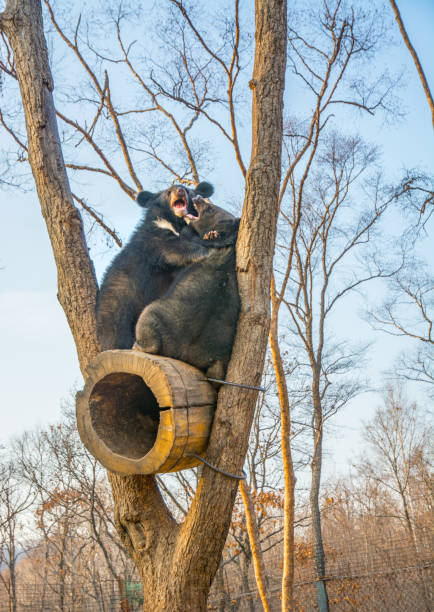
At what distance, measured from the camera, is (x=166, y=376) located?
8.10 ft

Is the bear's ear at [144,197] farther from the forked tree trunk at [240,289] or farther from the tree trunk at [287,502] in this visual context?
the tree trunk at [287,502]

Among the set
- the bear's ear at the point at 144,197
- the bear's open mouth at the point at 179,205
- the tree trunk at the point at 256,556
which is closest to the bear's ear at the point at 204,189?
the bear's ear at the point at 144,197

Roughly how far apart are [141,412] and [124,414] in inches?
5.4

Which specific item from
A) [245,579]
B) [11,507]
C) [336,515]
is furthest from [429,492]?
[11,507]

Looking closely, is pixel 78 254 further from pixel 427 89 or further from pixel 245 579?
pixel 245 579

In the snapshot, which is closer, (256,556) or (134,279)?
(134,279)

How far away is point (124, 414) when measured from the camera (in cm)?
292

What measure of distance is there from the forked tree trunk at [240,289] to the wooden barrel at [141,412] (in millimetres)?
151

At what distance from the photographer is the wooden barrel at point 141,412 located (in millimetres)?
2467

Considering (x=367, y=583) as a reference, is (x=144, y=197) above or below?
above

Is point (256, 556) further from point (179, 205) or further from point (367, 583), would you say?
point (179, 205)

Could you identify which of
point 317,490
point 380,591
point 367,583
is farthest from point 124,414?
point 317,490

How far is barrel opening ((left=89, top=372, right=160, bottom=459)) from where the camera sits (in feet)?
9.03

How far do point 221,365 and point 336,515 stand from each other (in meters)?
18.4
